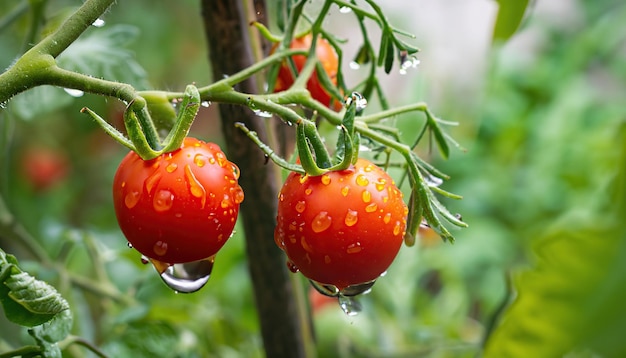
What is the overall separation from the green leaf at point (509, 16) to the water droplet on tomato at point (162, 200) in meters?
0.24

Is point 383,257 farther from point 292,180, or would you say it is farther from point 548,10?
point 548,10

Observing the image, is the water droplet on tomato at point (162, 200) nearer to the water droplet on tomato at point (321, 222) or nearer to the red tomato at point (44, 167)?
the water droplet on tomato at point (321, 222)

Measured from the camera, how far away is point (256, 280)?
0.61 meters

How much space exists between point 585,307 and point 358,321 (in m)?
0.64

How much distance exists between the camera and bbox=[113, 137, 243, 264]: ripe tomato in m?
0.37

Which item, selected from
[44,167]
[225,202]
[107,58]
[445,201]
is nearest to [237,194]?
[225,202]

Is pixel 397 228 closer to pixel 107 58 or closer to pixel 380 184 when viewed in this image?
pixel 380 184

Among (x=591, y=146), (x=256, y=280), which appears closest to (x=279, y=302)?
(x=256, y=280)

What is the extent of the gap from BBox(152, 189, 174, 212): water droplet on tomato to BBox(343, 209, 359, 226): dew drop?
9 cm

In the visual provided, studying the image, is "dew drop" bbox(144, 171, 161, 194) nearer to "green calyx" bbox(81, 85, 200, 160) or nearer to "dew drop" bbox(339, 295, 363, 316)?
"green calyx" bbox(81, 85, 200, 160)

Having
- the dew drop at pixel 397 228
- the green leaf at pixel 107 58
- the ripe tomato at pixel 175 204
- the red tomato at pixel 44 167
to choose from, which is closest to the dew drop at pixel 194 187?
the ripe tomato at pixel 175 204

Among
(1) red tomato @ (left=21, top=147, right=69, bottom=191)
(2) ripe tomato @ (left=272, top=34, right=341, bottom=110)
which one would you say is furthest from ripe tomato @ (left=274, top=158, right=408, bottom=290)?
(1) red tomato @ (left=21, top=147, right=69, bottom=191)

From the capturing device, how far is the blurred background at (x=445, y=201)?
34 centimetres

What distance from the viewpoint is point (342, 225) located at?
0.38 meters
